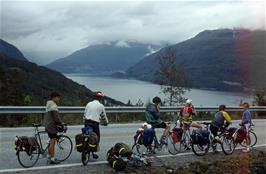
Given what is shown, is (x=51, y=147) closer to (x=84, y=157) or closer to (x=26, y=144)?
(x=26, y=144)

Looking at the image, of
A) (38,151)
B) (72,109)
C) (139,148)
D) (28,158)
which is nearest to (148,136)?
(139,148)

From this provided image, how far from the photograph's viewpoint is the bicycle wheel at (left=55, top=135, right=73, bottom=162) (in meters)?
10.6

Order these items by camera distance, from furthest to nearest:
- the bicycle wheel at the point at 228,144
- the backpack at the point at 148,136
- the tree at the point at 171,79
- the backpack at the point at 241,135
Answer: the tree at the point at 171,79, the backpack at the point at 241,135, the bicycle wheel at the point at 228,144, the backpack at the point at 148,136

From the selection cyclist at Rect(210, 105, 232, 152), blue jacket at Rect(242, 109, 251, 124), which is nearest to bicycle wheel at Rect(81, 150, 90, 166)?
cyclist at Rect(210, 105, 232, 152)

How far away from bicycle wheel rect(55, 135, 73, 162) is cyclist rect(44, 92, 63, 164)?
0.38m

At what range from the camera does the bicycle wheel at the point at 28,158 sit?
31.9 feet

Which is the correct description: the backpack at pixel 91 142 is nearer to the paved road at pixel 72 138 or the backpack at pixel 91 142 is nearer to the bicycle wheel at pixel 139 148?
the paved road at pixel 72 138

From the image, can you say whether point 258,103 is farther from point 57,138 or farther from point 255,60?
point 57,138

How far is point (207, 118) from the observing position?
25.4m

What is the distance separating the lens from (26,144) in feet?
31.8

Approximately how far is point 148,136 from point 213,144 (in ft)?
8.84

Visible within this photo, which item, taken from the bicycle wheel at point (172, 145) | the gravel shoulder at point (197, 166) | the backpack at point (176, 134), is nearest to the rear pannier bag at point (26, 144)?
the gravel shoulder at point (197, 166)

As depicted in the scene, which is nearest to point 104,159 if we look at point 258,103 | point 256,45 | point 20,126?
point 20,126

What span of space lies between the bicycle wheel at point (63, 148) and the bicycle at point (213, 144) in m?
3.83
